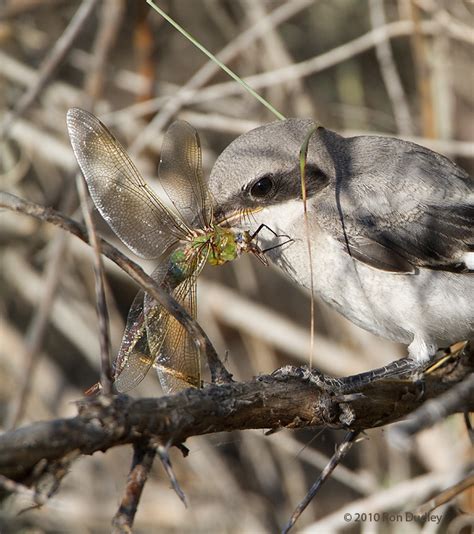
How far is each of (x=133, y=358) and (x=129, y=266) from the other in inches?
24.0

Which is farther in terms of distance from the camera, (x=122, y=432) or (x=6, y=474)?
(x=122, y=432)

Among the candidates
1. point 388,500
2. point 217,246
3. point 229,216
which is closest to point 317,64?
point 229,216

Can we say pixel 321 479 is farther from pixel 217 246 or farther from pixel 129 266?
pixel 217 246

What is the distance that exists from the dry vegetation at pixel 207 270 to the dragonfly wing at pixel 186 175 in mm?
1279

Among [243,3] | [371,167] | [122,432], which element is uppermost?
[243,3]

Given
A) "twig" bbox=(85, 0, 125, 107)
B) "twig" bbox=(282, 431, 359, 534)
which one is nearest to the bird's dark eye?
"twig" bbox=(282, 431, 359, 534)

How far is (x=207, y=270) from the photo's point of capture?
4488mm

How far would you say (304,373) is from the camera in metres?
1.75

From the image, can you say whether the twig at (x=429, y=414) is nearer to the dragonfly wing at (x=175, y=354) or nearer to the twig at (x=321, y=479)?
the twig at (x=321, y=479)

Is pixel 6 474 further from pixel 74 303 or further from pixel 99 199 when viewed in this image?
pixel 74 303

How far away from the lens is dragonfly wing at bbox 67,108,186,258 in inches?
Answer: 87.7

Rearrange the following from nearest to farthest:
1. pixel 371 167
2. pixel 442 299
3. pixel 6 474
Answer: pixel 6 474, pixel 442 299, pixel 371 167

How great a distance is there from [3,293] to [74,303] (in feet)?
1.62

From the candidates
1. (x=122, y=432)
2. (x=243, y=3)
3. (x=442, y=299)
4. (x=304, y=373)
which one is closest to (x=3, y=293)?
(x=243, y=3)
